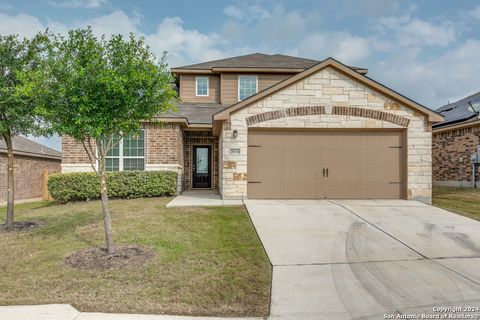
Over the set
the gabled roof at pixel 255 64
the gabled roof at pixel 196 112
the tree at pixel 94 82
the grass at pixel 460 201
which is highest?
the gabled roof at pixel 255 64

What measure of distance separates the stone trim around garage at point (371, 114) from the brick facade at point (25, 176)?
1677 centimetres

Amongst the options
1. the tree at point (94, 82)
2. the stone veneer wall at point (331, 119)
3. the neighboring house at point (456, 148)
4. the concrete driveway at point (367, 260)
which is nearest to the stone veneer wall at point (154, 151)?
the stone veneer wall at point (331, 119)

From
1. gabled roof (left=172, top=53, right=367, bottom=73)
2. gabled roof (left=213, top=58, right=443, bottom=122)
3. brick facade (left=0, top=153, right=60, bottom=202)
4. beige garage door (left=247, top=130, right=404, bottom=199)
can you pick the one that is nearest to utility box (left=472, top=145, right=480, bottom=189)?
gabled roof (left=213, top=58, right=443, bottom=122)

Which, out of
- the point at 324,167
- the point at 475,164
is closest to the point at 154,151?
the point at 324,167

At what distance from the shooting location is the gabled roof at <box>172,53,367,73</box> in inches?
682

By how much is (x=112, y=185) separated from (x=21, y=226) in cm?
398

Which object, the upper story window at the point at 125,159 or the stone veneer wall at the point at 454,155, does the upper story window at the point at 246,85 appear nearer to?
the upper story window at the point at 125,159

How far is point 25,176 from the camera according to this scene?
18500mm

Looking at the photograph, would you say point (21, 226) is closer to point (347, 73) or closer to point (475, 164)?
point (347, 73)

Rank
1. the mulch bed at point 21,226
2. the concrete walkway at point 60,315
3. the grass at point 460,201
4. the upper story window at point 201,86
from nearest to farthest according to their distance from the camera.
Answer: the concrete walkway at point 60,315
the mulch bed at point 21,226
the grass at point 460,201
the upper story window at point 201,86

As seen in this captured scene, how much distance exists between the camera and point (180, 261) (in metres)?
5.31

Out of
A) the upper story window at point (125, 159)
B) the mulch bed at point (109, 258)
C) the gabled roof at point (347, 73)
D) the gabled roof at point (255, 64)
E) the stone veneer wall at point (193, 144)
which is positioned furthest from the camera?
the gabled roof at point (255, 64)

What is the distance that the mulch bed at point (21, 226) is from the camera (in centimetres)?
804

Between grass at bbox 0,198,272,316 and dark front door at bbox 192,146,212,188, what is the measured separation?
25.5ft
